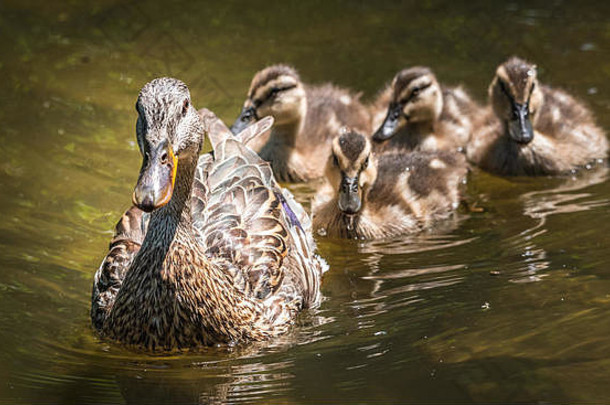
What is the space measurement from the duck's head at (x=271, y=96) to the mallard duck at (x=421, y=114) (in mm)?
526

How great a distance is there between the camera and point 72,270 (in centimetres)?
452

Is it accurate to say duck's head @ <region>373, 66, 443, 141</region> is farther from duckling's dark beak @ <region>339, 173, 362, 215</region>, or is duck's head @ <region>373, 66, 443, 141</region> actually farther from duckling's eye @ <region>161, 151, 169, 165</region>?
duckling's eye @ <region>161, 151, 169, 165</region>

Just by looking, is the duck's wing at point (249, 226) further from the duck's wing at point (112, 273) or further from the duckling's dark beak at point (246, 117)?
the duckling's dark beak at point (246, 117)

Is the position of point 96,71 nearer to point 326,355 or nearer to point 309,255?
point 309,255

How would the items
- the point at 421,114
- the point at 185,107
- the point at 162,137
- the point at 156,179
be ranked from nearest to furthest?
the point at 156,179 → the point at 162,137 → the point at 185,107 → the point at 421,114

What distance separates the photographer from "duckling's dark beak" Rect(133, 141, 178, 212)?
3232 millimetres

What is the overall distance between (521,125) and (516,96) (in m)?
0.16

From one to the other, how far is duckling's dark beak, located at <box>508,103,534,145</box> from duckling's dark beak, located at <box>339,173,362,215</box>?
1135 mm

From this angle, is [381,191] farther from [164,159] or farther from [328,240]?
[164,159]

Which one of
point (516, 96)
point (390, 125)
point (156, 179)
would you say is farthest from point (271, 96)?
point (156, 179)

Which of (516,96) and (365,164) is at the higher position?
(516,96)

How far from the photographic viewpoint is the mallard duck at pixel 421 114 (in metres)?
5.84

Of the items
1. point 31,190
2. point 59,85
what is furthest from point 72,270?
point 59,85

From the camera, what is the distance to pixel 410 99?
5.82 m
